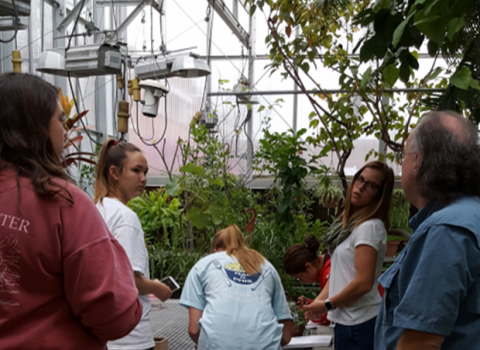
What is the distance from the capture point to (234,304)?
1942 millimetres

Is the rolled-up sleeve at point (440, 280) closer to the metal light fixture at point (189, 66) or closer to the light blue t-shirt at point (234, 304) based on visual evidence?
the light blue t-shirt at point (234, 304)

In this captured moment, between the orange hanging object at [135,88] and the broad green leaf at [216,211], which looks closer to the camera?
the orange hanging object at [135,88]

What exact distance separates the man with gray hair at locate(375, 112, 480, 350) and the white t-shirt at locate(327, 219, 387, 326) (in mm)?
755

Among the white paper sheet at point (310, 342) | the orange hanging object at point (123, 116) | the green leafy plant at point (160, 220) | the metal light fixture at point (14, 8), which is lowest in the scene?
the green leafy plant at point (160, 220)

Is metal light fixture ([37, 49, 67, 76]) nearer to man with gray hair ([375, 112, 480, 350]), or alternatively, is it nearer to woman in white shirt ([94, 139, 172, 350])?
woman in white shirt ([94, 139, 172, 350])

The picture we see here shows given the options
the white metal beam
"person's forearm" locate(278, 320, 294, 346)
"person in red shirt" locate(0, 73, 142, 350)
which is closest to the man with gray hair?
"person in red shirt" locate(0, 73, 142, 350)

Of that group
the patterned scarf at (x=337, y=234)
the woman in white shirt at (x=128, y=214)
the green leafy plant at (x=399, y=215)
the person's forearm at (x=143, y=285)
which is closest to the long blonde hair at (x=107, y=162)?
the woman in white shirt at (x=128, y=214)

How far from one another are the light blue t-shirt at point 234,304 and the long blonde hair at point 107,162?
57cm

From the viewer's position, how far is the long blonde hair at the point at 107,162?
182cm

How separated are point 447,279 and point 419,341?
0.16 m

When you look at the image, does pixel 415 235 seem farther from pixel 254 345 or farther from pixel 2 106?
pixel 254 345

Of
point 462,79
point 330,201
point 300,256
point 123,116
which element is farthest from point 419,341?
point 330,201

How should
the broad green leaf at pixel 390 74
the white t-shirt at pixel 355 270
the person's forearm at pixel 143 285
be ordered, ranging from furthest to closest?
the white t-shirt at pixel 355 270 → the person's forearm at pixel 143 285 → the broad green leaf at pixel 390 74

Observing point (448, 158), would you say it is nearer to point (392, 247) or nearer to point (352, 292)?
point (352, 292)
